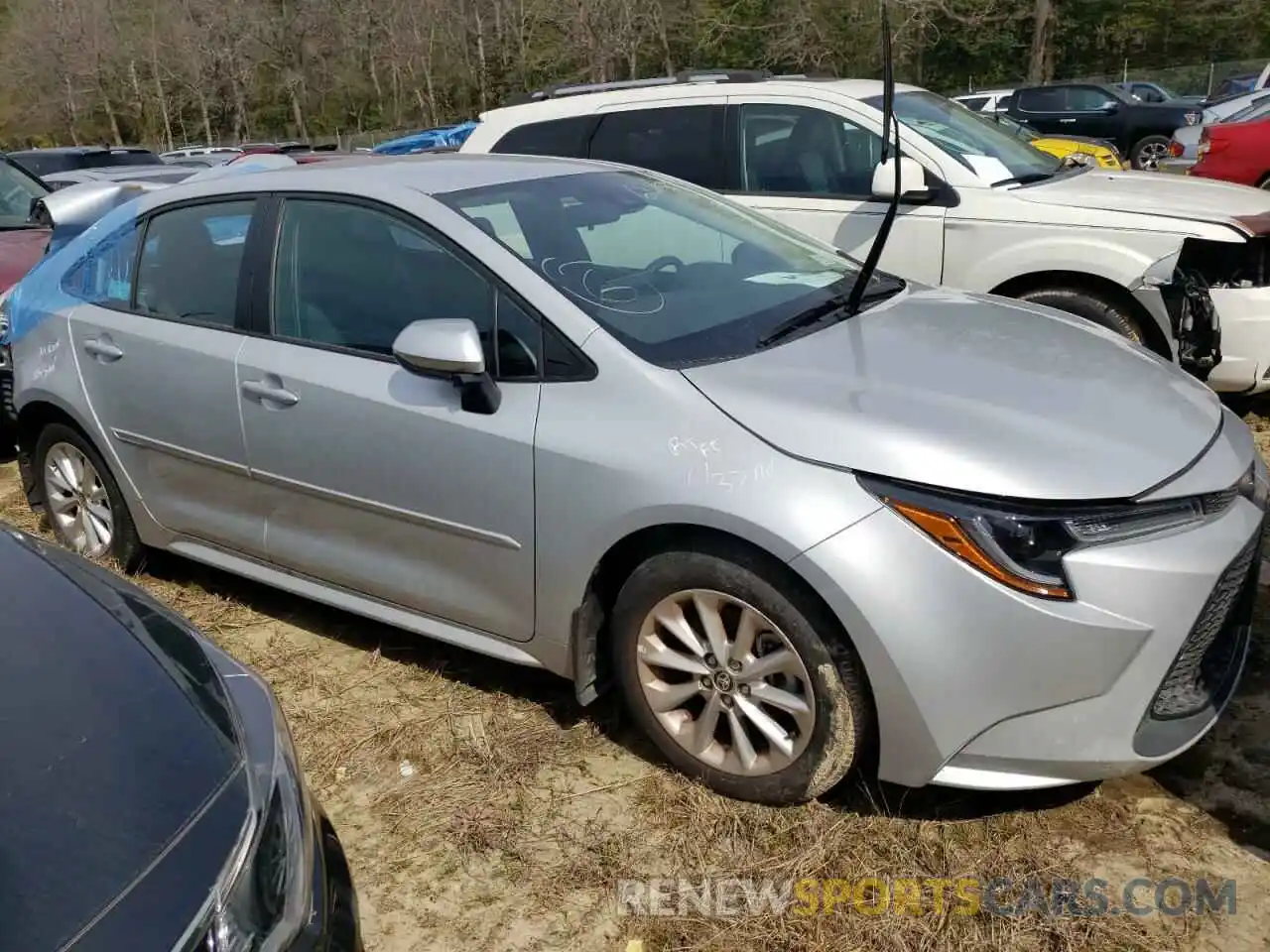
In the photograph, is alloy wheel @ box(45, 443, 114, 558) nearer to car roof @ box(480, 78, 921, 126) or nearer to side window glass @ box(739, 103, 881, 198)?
car roof @ box(480, 78, 921, 126)

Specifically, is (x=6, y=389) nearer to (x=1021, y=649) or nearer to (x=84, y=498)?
(x=84, y=498)

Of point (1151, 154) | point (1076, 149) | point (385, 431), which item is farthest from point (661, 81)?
point (1151, 154)

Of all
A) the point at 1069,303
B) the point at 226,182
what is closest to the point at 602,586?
the point at 226,182

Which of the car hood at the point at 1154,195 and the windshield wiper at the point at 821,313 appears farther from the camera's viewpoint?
the car hood at the point at 1154,195

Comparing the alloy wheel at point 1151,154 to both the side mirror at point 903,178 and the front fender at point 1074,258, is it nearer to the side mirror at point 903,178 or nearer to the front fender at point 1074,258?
the front fender at point 1074,258

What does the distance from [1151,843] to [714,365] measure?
1.54 meters

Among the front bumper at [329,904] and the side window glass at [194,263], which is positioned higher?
the side window glass at [194,263]

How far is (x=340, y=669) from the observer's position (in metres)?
3.71

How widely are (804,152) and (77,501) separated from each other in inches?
154

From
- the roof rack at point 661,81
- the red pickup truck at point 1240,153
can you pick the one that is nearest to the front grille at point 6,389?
the roof rack at point 661,81

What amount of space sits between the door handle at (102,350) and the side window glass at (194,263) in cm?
17

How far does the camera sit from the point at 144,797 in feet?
5.55

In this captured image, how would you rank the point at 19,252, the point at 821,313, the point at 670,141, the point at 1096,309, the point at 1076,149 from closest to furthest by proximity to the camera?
the point at 821,313 < the point at 1096,309 < the point at 670,141 < the point at 19,252 < the point at 1076,149

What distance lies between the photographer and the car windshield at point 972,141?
560cm
